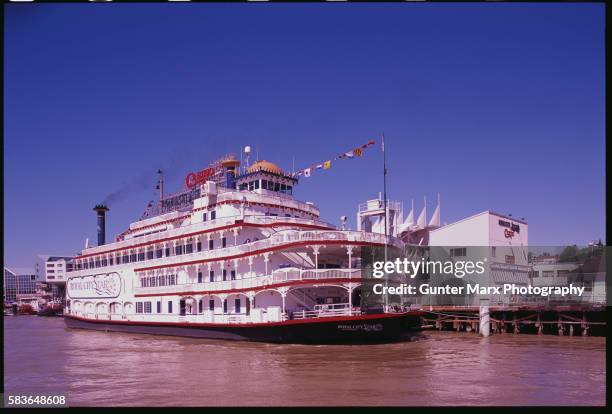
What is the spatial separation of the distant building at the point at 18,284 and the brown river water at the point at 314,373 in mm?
96958

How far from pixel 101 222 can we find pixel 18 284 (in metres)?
86.4

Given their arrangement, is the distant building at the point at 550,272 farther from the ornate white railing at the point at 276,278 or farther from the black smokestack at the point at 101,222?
the black smokestack at the point at 101,222

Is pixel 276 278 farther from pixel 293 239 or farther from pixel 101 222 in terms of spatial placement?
pixel 101 222

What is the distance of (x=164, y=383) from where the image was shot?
18.4 metres

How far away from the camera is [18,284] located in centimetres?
12088

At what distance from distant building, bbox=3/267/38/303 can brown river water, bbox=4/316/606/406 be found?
97.0 metres

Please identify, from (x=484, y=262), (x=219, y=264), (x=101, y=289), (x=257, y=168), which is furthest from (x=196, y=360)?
(x=484, y=262)

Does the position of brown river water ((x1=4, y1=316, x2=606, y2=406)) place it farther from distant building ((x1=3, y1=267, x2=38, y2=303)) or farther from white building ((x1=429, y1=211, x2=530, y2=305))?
distant building ((x1=3, y1=267, x2=38, y2=303))

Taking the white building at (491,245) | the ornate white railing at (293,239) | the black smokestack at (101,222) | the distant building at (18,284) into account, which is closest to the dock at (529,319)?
the white building at (491,245)

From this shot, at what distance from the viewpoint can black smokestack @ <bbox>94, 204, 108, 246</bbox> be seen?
4707 cm

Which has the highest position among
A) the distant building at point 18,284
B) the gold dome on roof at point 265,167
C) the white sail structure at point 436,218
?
the gold dome on roof at point 265,167

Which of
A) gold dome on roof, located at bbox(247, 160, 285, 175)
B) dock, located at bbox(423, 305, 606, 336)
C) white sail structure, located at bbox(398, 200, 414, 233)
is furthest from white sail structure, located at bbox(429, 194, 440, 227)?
gold dome on roof, located at bbox(247, 160, 285, 175)

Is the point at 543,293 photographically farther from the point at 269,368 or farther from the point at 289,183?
the point at 269,368

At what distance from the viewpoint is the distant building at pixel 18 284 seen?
384ft
